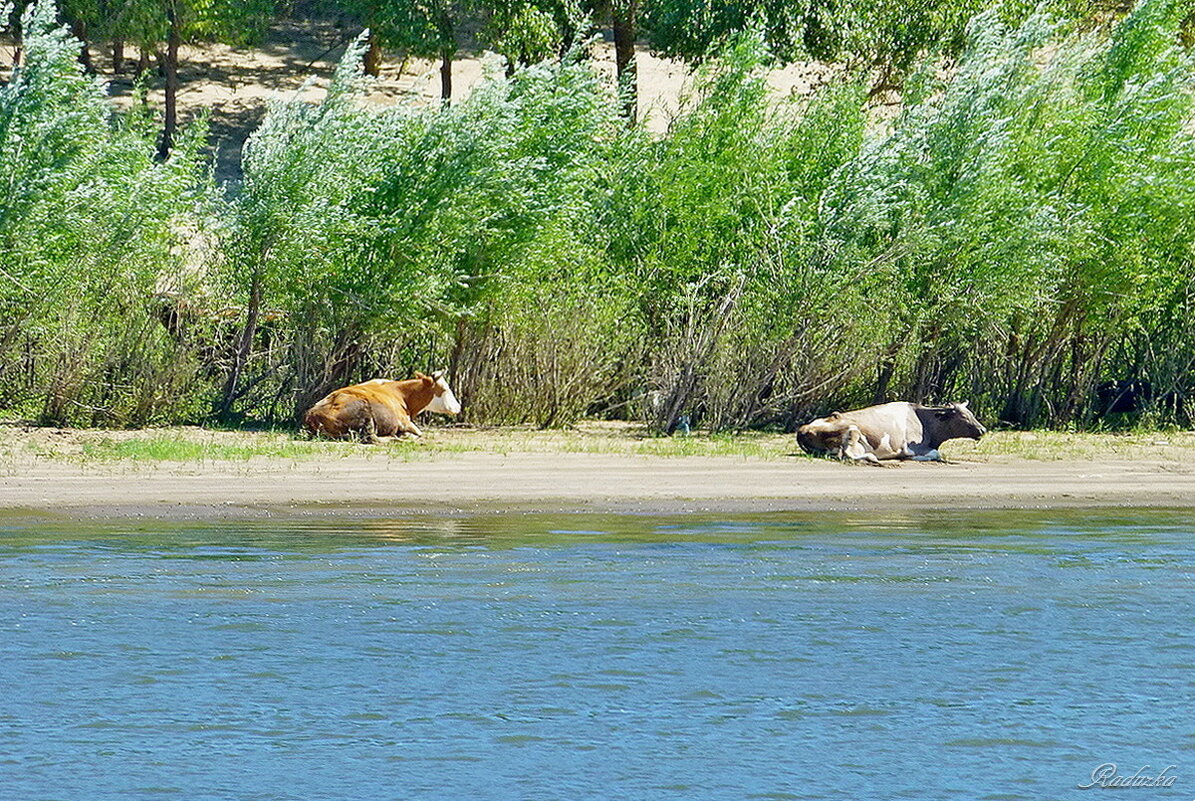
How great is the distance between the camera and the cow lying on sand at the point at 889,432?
18.5 meters

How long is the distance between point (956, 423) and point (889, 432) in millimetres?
877

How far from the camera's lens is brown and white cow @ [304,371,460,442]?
18.8 metres

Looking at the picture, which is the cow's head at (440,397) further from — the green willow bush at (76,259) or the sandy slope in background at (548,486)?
the green willow bush at (76,259)

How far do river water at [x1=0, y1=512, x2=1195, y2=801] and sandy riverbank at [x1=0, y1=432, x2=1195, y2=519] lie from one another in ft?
2.89

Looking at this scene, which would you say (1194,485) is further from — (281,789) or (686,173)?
(281,789)

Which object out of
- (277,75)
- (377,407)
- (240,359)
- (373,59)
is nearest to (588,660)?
(377,407)

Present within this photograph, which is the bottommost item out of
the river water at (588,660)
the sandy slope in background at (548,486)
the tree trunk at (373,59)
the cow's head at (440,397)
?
the river water at (588,660)

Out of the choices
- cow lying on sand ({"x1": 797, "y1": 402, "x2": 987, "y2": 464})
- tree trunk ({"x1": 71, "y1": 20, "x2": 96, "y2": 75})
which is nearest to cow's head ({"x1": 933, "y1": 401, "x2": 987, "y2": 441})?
cow lying on sand ({"x1": 797, "y1": 402, "x2": 987, "y2": 464})

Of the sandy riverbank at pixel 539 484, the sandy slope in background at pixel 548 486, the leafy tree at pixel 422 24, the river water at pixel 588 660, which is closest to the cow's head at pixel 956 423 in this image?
the sandy riverbank at pixel 539 484

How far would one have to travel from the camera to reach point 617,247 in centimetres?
2228

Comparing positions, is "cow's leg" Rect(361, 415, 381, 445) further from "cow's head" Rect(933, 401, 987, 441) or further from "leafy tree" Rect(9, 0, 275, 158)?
"leafy tree" Rect(9, 0, 275, 158)

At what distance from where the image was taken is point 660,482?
1661cm

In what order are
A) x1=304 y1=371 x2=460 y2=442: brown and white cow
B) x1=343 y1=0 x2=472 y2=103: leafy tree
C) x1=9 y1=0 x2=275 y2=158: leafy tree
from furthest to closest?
1. x1=9 y1=0 x2=275 y2=158: leafy tree
2. x1=343 y1=0 x2=472 y2=103: leafy tree
3. x1=304 y1=371 x2=460 y2=442: brown and white cow

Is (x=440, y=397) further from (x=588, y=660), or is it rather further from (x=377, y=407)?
(x=588, y=660)
